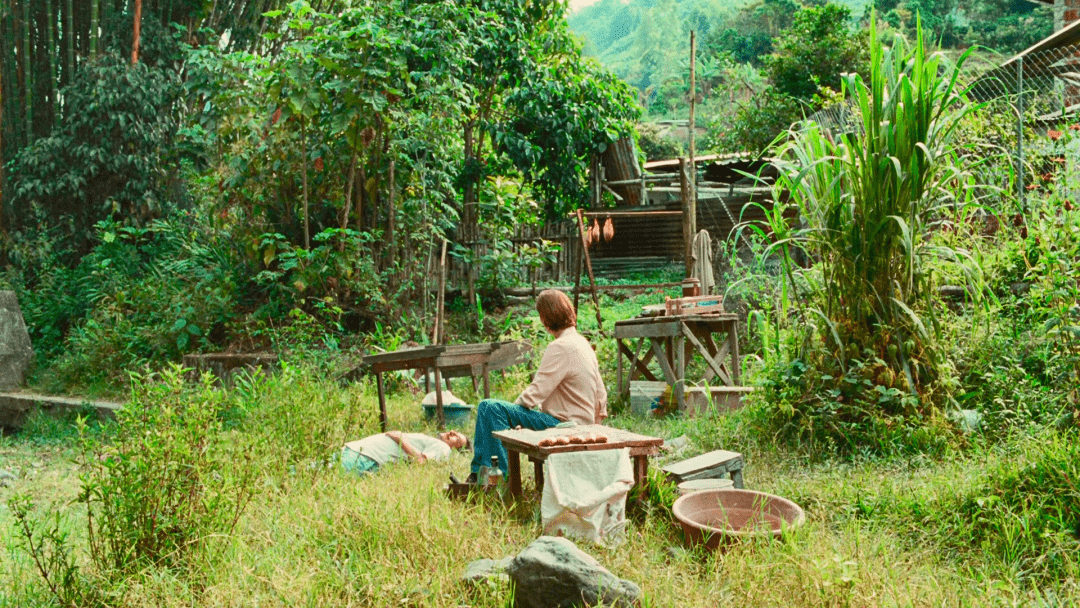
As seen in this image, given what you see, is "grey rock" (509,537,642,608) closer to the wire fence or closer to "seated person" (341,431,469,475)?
"seated person" (341,431,469,475)

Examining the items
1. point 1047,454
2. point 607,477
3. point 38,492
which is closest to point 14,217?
point 38,492

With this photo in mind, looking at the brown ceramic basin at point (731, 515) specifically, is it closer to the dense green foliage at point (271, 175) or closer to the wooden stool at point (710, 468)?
the wooden stool at point (710, 468)

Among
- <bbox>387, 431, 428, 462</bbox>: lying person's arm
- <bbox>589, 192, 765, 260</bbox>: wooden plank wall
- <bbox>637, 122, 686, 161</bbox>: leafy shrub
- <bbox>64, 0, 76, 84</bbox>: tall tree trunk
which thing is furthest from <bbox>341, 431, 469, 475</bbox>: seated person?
<bbox>637, 122, 686, 161</bbox>: leafy shrub

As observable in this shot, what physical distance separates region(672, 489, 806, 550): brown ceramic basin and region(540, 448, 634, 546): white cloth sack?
0.92 ft

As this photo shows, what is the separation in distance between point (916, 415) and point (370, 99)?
599cm

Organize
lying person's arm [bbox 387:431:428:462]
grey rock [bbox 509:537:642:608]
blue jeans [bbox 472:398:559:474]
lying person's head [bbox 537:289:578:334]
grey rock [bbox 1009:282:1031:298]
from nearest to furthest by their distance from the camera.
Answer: grey rock [bbox 509:537:642:608], blue jeans [bbox 472:398:559:474], lying person's head [bbox 537:289:578:334], lying person's arm [bbox 387:431:428:462], grey rock [bbox 1009:282:1031:298]

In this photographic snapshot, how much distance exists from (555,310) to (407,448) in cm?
137

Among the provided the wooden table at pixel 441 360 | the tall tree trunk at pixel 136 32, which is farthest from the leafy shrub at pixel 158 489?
the tall tree trunk at pixel 136 32

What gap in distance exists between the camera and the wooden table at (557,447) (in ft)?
12.5

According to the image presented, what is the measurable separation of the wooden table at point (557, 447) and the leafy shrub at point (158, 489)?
4.00 ft

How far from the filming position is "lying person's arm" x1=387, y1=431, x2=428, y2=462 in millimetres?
5227

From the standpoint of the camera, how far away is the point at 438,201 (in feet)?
32.2

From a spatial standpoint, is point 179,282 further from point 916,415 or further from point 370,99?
point 916,415

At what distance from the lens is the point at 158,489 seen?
3.35m
